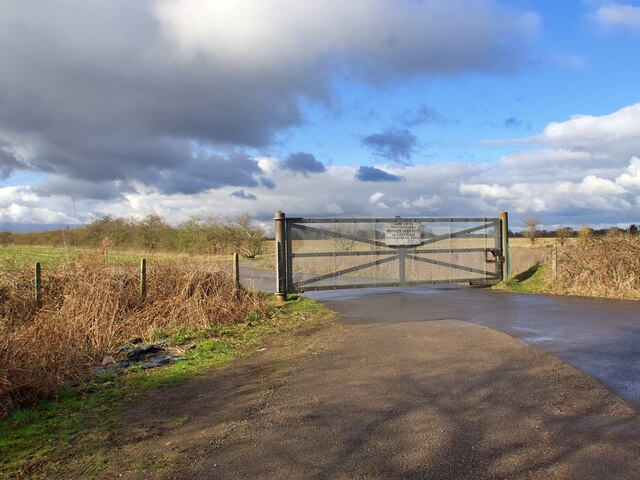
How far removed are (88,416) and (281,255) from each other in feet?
30.1

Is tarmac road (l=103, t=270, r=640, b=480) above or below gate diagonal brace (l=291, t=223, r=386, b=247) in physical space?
below

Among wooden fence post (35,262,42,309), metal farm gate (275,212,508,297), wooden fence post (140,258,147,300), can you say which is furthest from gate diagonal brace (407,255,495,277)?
wooden fence post (35,262,42,309)

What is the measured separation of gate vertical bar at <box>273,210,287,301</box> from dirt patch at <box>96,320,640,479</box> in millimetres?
6619

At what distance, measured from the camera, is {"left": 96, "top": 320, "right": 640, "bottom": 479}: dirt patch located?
4.02 metres

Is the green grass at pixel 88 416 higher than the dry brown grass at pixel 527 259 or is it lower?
lower

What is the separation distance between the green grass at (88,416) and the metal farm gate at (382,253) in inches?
197

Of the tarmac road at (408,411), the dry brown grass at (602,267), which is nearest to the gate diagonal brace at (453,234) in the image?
the dry brown grass at (602,267)

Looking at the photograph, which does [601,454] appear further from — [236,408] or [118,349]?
[118,349]

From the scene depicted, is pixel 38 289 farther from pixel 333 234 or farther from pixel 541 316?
pixel 541 316

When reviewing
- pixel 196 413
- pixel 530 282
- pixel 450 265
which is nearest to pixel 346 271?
pixel 450 265

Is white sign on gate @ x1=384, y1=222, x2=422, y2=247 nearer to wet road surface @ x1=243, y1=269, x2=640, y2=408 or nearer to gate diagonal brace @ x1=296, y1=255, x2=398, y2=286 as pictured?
A: gate diagonal brace @ x1=296, y1=255, x2=398, y2=286

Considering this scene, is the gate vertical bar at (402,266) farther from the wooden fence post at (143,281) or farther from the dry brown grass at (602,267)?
the wooden fence post at (143,281)

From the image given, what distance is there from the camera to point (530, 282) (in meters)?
17.5

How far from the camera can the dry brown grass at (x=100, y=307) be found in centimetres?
803
